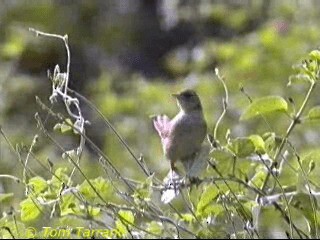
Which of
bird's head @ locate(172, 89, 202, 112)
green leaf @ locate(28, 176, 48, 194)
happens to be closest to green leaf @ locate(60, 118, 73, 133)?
green leaf @ locate(28, 176, 48, 194)

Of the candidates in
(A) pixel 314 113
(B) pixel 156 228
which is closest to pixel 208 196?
(B) pixel 156 228

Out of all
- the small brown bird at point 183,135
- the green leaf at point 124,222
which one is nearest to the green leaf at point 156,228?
the green leaf at point 124,222

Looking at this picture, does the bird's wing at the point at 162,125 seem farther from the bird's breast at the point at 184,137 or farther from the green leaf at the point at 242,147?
the green leaf at the point at 242,147

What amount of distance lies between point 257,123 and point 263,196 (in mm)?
2643

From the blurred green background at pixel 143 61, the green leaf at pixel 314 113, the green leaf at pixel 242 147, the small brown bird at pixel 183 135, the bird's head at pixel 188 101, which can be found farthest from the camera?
the blurred green background at pixel 143 61

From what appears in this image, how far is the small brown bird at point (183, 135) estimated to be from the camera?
190 cm

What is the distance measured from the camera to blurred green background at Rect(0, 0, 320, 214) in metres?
4.38

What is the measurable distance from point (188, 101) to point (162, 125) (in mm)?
235

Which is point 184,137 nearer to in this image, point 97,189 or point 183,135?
point 183,135

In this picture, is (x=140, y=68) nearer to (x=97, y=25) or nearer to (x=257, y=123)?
(x=97, y=25)

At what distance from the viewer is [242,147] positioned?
4.94 feet

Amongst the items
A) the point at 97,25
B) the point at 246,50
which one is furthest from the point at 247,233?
the point at 97,25

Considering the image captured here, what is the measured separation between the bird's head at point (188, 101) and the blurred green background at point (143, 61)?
1101 millimetres

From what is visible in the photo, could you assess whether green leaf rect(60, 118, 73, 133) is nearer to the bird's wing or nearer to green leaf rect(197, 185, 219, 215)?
green leaf rect(197, 185, 219, 215)
